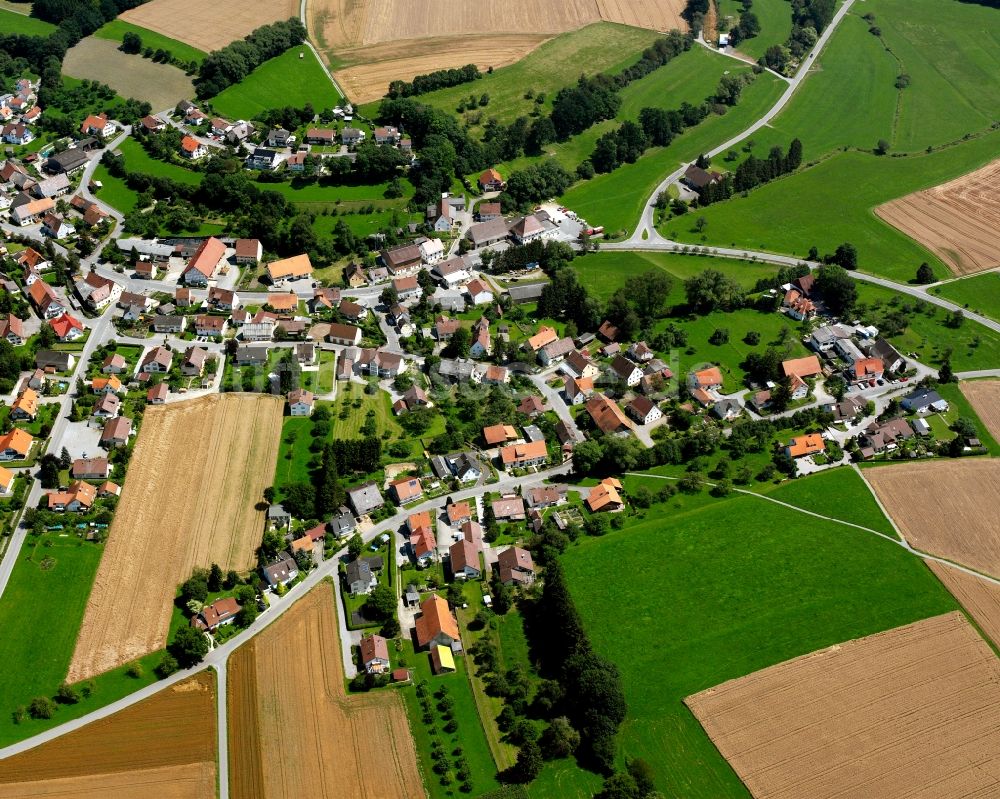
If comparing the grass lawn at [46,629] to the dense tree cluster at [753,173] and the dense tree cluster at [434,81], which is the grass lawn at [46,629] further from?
the dense tree cluster at [434,81]

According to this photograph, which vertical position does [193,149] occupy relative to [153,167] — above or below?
above

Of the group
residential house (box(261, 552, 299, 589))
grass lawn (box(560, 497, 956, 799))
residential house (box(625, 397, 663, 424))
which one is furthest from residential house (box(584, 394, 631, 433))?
residential house (box(261, 552, 299, 589))

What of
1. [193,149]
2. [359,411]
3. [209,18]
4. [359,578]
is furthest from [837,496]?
[209,18]

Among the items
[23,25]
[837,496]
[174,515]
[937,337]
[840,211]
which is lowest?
[174,515]

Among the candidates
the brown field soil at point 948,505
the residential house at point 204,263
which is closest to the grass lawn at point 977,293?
the brown field soil at point 948,505

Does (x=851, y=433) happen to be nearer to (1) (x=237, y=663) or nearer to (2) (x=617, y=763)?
(2) (x=617, y=763)

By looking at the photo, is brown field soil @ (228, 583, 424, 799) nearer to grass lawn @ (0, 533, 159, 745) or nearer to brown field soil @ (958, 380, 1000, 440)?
grass lawn @ (0, 533, 159, 745)

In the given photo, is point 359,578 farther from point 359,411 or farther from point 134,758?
point 359,411
